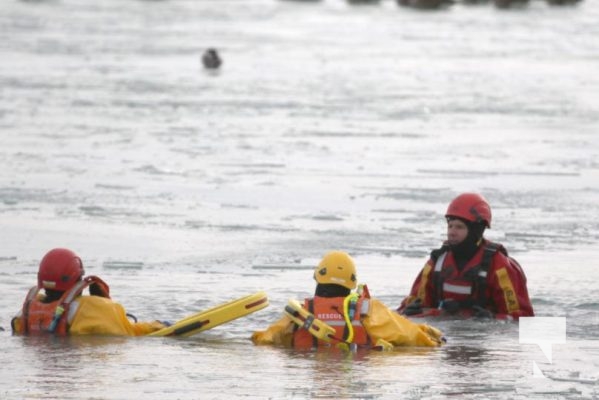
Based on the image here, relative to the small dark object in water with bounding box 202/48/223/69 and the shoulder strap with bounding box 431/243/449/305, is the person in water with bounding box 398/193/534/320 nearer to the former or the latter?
the shoulder strap with bounding box 431/243/449/305

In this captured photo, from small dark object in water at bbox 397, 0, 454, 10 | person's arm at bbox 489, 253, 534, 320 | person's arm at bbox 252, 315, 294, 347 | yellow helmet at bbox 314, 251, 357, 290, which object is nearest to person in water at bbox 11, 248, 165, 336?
person's arm at bbox 252, 315, 294, 347

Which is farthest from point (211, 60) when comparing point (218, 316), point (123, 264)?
point (218, 316)

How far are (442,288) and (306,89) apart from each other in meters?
24.5

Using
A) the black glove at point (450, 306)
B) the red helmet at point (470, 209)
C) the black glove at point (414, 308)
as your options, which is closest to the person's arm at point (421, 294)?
the black glove at point (414, 308)

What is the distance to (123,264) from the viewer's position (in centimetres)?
1521

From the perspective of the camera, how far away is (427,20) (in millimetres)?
77125

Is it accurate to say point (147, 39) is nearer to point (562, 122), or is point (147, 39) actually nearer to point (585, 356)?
point (562, 122)

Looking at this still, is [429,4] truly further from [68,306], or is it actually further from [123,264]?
[68,306]

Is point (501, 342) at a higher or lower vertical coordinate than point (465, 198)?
lower

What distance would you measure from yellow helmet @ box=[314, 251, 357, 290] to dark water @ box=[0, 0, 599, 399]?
19.8 inches

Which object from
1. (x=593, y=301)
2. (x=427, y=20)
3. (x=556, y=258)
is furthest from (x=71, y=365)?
(x=427, y=20)

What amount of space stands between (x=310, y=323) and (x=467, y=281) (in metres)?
2.20

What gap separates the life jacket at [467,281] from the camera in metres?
12.2

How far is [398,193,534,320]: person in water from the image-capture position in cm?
1223
